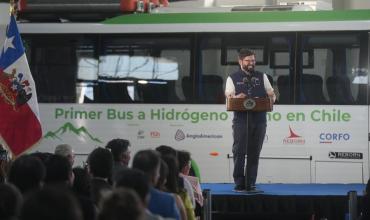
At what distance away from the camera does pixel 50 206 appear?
396 centimetres

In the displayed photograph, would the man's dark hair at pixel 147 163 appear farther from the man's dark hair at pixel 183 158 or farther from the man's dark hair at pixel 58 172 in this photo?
the man's dark hair at pixel 183 158

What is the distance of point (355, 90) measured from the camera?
1352 cm

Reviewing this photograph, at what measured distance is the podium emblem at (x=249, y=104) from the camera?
11.6 meters

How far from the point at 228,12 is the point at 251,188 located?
3.42 m

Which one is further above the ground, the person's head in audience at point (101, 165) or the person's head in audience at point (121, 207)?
the person's head in audience at point (121, 207)

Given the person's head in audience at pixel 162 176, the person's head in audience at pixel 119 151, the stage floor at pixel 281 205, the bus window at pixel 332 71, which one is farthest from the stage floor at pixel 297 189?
the person's head in audience at pixel 162 176

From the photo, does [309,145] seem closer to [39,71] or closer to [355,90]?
[355,90]

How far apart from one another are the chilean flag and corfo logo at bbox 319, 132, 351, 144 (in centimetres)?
453

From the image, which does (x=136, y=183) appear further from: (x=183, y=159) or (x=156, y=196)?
(x=183, y=159)

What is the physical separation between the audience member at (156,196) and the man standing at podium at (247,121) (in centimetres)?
549

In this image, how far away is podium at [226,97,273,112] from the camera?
1161 centimetres

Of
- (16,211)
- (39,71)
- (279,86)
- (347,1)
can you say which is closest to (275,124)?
(279,86)

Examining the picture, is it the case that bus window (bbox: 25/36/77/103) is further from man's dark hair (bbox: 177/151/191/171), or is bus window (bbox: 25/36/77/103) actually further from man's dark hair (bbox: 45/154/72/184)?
man's dark hair (bbox: 45/154/72/184)

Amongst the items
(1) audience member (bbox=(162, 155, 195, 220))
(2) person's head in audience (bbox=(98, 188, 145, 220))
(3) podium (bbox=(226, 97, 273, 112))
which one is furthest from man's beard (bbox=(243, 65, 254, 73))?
(2) person's head in audience (bbox=(98, 188, 145, 220))
